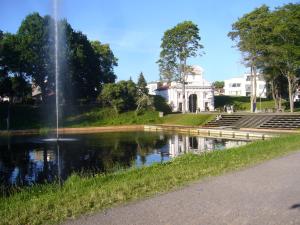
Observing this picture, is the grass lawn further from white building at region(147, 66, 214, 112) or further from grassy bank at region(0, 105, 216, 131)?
grassy bank at region(0, 105, 216, 131)

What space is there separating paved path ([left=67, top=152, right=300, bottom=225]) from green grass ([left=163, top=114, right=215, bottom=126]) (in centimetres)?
3637

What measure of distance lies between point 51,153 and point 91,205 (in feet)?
54.5

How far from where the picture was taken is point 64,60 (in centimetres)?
5438

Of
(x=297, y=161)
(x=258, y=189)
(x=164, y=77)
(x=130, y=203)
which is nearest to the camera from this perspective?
(x=130, y=203)

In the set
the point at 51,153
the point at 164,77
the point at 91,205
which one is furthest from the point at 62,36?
the point at 91,205

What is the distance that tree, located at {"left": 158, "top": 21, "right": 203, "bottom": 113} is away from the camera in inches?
2192

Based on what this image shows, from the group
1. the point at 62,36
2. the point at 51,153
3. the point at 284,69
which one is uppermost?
the point at 62,36

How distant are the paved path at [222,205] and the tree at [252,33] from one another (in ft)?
127

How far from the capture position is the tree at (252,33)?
4594 centimetres

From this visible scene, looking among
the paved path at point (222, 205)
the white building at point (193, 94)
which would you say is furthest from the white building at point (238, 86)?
the paved path at point (222, 205)

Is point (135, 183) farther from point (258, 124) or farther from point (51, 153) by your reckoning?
point (258, 124)

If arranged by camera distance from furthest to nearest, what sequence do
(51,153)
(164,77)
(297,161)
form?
(164,77) → (51,153) → (297,161)

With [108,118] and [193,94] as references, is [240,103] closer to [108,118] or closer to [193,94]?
[193,94]

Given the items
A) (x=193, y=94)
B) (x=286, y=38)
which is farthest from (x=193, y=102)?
(x=286, y=38)
